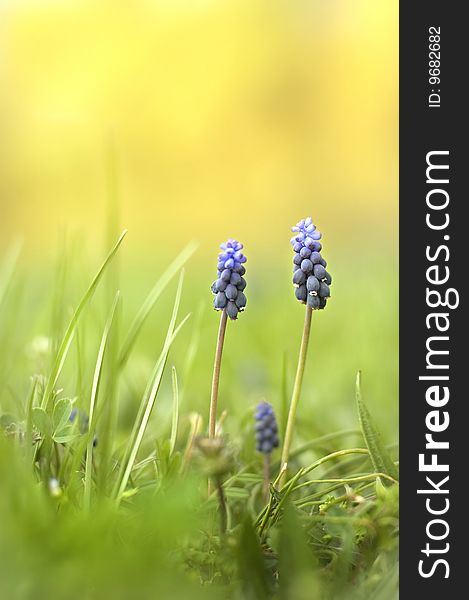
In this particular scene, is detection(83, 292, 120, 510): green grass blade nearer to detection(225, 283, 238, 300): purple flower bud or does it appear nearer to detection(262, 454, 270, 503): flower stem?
detection(225, 283, 238, 300): purple flower bud

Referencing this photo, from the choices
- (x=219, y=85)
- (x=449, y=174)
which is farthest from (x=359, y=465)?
(x=219, y=85)

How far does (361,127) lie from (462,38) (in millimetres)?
6849

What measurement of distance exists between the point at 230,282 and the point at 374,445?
25 centimetres

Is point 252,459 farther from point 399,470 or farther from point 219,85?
point 219,85

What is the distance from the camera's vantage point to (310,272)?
0.89m

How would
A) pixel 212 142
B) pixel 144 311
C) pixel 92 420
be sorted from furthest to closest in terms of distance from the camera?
1. pixel 212 142
2. pixel 144 311
3. pixel 92 420

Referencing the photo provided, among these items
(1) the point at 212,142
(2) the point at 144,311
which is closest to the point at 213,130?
(1) the point at 212,142

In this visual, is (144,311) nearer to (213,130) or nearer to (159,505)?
(159,505)

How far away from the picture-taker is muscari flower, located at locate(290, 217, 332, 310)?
873 millimetres

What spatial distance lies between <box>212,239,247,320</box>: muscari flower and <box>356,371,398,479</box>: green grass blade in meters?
0.17

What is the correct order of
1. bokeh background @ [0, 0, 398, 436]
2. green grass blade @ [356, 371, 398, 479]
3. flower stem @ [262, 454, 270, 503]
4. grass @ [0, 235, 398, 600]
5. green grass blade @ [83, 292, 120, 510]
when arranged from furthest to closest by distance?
bokeh background @ [0, 0, 398, 436], flower stem @ [262, 454, 270, 503], green grass blade @ [356, 371, 398, 479], green grass blade @ [83, 292, 120, 510], grass @ [0, 235, 398, 600]

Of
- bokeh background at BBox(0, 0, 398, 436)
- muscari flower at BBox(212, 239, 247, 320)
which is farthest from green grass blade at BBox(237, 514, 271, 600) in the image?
bokeh background at BBox(0, 0, 398, 436)

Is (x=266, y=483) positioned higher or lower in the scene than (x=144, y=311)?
lower

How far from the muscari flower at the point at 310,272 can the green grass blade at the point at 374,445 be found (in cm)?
11
